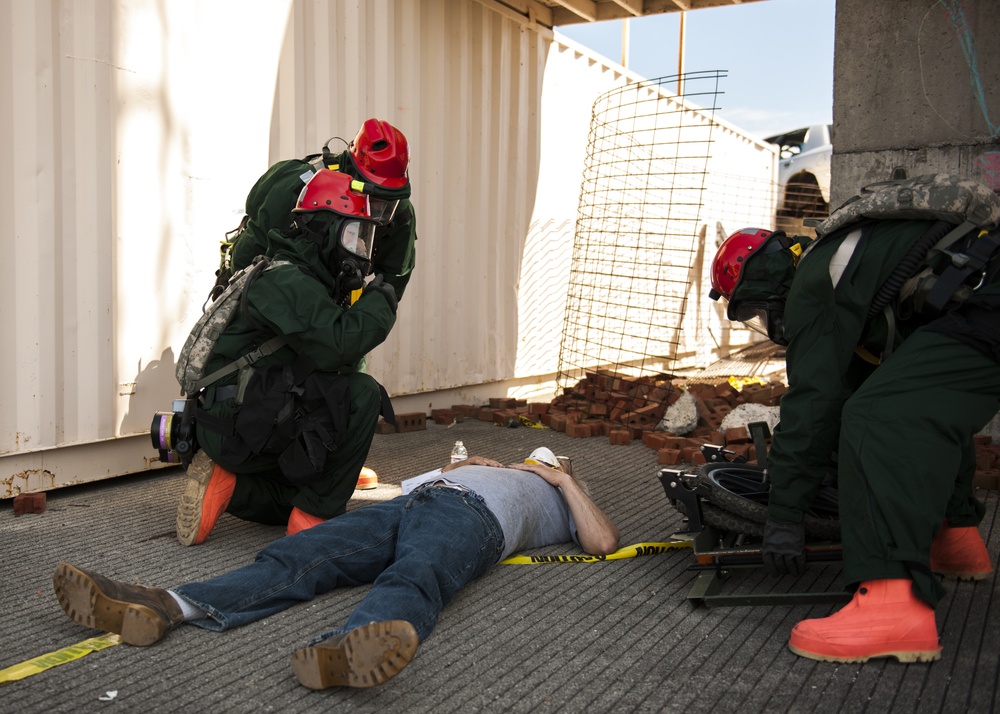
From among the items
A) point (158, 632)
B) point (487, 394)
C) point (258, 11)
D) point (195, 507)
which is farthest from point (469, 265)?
point (158, 632)

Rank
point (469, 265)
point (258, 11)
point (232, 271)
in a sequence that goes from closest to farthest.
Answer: point (232, 271) < point (258, 11) < point (469, 265)

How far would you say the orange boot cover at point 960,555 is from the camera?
3.46 meters

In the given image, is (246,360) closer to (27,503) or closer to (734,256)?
(27,503)

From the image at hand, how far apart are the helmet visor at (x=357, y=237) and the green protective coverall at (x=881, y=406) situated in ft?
6.09

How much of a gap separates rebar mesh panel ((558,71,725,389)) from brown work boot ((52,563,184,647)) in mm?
5710

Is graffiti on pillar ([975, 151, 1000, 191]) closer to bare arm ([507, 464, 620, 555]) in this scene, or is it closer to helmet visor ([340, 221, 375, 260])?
bare arm ([507, 464, 620, 555])

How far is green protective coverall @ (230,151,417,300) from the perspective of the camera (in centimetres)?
450

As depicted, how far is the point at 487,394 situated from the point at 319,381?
4.08m

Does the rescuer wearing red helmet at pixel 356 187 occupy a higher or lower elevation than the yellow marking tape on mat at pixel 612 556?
higher

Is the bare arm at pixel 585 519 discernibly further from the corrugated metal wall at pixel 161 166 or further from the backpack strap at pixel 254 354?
the corrugated metal wall at pixel 161 166

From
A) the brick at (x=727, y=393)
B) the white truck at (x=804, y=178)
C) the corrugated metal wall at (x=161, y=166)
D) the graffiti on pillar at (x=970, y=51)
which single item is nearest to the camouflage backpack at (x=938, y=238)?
the graffiti on pillar at (x=970, y=51)

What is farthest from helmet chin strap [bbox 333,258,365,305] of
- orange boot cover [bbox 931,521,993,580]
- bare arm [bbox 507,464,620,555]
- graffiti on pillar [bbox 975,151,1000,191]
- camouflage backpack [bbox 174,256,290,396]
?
graffiti on pillar [bbox 975,151,1000,191]

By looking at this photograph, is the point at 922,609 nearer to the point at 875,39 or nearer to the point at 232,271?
the point at 232,271

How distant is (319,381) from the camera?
3967 mm
